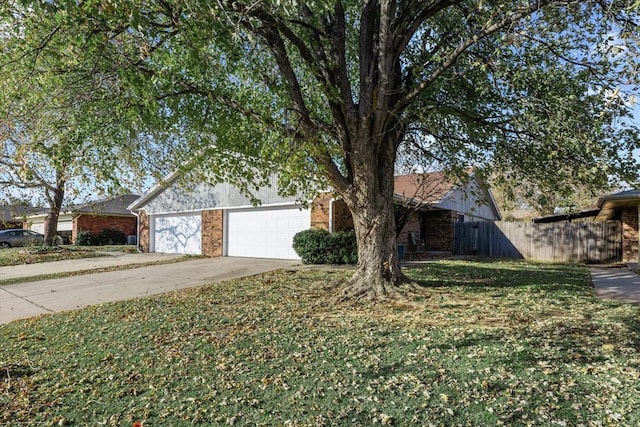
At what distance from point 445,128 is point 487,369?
592cm

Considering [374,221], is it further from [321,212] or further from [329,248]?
[321,212]

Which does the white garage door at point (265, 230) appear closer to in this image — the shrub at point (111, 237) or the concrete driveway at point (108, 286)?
the concrete driveway at point (108, 286)

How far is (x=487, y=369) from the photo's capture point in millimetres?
3748

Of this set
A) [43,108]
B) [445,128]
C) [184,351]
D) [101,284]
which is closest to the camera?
[184,351]

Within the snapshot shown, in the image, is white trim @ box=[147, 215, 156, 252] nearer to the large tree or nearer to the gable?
the gable

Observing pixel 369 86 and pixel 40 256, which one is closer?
pixel 369 86

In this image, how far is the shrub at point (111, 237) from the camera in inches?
1083

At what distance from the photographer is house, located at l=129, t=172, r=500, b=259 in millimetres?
14070

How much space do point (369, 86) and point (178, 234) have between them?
14756 millimetres

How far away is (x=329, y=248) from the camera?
1281cm

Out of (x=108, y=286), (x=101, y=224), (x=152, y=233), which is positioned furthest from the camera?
(x=101, y=224)

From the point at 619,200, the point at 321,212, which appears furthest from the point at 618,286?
the point at 321,212

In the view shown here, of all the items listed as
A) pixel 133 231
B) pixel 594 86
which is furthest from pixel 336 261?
pixel 133 231

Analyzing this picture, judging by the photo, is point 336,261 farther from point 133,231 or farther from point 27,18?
point 133,231
